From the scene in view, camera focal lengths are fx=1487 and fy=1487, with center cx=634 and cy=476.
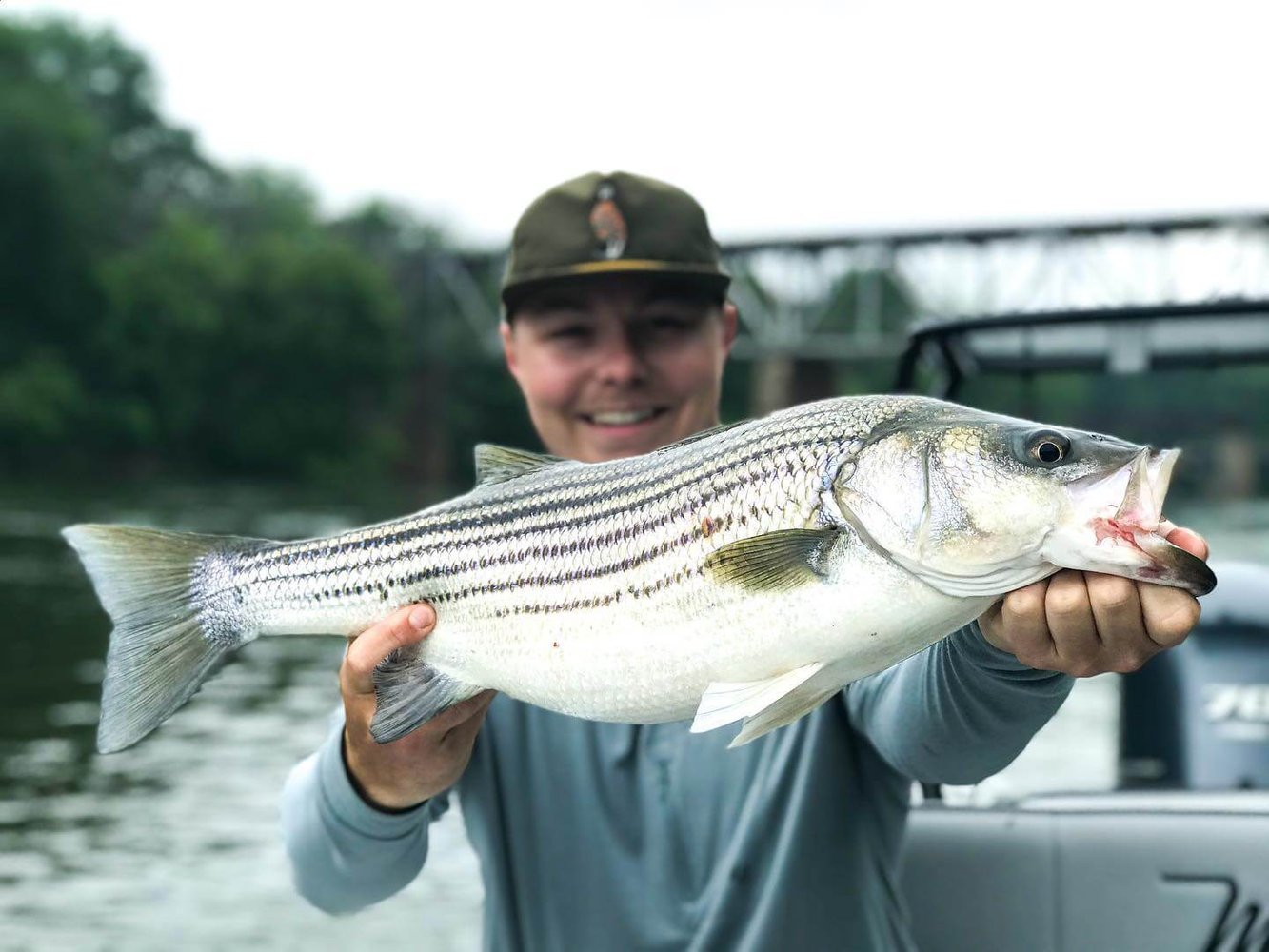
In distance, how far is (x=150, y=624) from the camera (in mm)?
3459

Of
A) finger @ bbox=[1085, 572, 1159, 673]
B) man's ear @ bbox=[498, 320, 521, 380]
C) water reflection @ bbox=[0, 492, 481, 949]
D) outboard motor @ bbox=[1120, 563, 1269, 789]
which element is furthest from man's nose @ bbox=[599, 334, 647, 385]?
water reflection @ bbox=[0, 492, 481, 949]

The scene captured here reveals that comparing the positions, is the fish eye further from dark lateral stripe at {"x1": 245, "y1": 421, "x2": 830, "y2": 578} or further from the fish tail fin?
the fish tail fin

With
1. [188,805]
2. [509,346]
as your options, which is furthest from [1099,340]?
[188,805]

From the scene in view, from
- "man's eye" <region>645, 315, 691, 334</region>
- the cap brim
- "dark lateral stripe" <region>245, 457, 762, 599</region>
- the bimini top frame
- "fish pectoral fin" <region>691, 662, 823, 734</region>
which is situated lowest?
"fish pectoral fin" <region>691, 662, 823, 734</region>

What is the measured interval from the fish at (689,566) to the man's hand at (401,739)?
48mm

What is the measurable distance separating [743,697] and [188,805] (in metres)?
9.79

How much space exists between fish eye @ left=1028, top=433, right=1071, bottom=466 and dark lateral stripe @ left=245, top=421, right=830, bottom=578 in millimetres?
395

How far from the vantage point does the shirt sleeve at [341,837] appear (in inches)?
139

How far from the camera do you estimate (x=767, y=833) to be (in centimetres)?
351

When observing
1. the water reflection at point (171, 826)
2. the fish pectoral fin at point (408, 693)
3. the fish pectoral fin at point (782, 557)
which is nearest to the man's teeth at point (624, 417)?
the fish pectoral fin at point (408, 693)

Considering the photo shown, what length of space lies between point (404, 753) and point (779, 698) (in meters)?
1.03

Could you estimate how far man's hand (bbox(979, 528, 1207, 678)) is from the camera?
245 centimetres

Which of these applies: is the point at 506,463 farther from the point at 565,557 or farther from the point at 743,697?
the point at 743,697

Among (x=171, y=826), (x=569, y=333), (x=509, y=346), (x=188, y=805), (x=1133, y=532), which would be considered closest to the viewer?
(x=1133, y=532)
